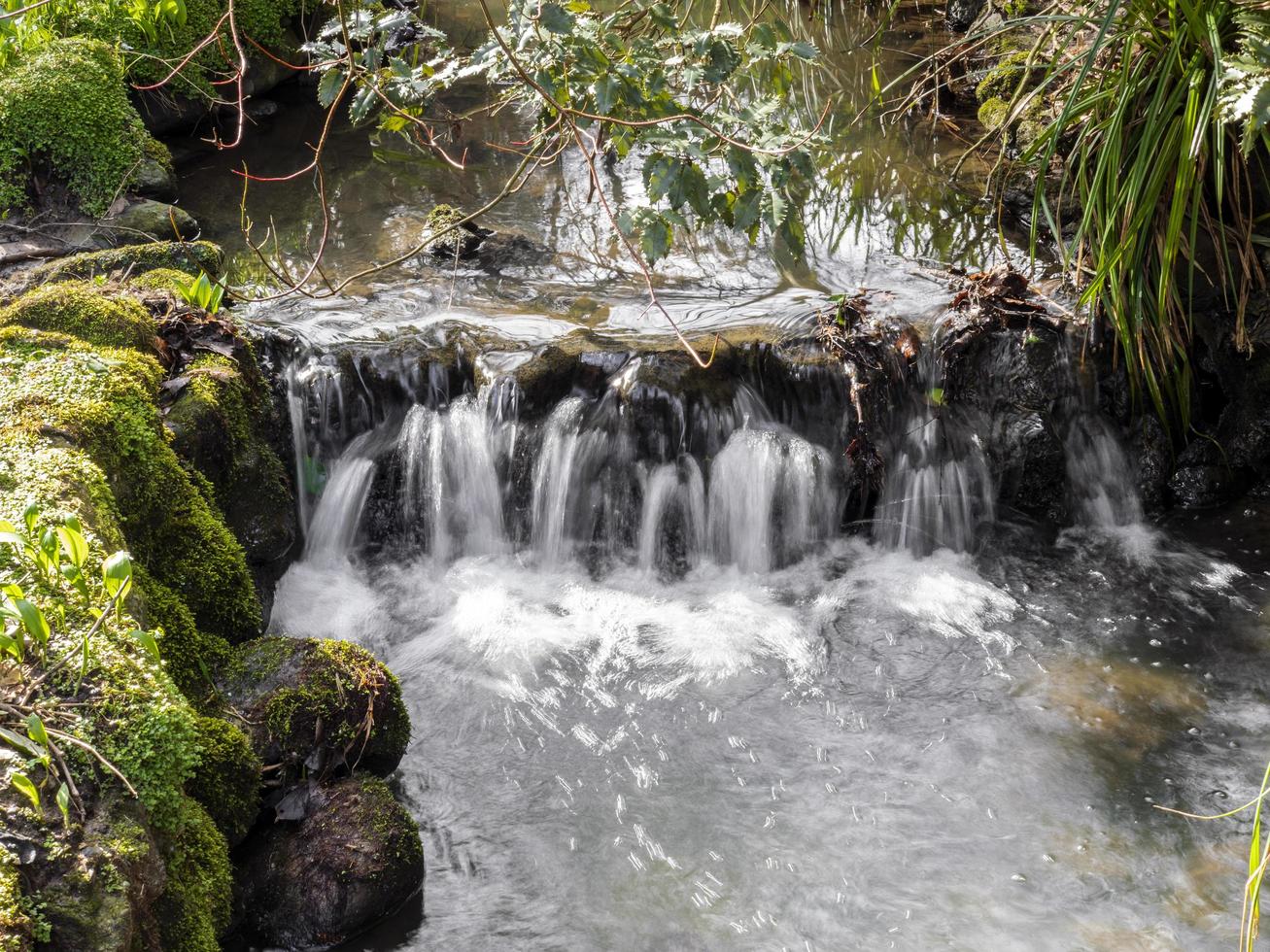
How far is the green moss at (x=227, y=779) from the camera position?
316 cm

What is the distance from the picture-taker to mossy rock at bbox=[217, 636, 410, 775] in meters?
3.49

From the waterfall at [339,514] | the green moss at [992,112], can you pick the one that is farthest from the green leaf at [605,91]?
the green moss at [992,112]

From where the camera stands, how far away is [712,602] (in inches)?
195

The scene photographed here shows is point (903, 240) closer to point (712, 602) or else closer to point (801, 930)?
point (712, 602)

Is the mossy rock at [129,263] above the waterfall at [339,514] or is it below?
above

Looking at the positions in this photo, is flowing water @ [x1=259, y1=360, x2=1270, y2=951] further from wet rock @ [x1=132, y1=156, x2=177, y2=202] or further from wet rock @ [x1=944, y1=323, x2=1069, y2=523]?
wet rock @ [x1=132, y1=156, x2=177, y2=202]

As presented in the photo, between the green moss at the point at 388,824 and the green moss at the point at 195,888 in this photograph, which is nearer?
the green moss at the point at 195,888

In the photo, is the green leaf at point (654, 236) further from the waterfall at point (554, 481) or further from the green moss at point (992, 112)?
the green moss at point (992, 112)

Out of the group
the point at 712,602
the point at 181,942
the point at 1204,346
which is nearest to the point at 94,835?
the point at 181,942

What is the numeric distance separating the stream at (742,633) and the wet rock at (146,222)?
49 cm

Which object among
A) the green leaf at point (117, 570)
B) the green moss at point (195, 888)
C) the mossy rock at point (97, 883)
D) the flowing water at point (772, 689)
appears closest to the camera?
the mossy rock at point (97, 883)

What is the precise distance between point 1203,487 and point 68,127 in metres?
6.80

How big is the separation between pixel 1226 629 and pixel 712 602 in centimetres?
216

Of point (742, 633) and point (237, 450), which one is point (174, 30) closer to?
point (237, 450)
